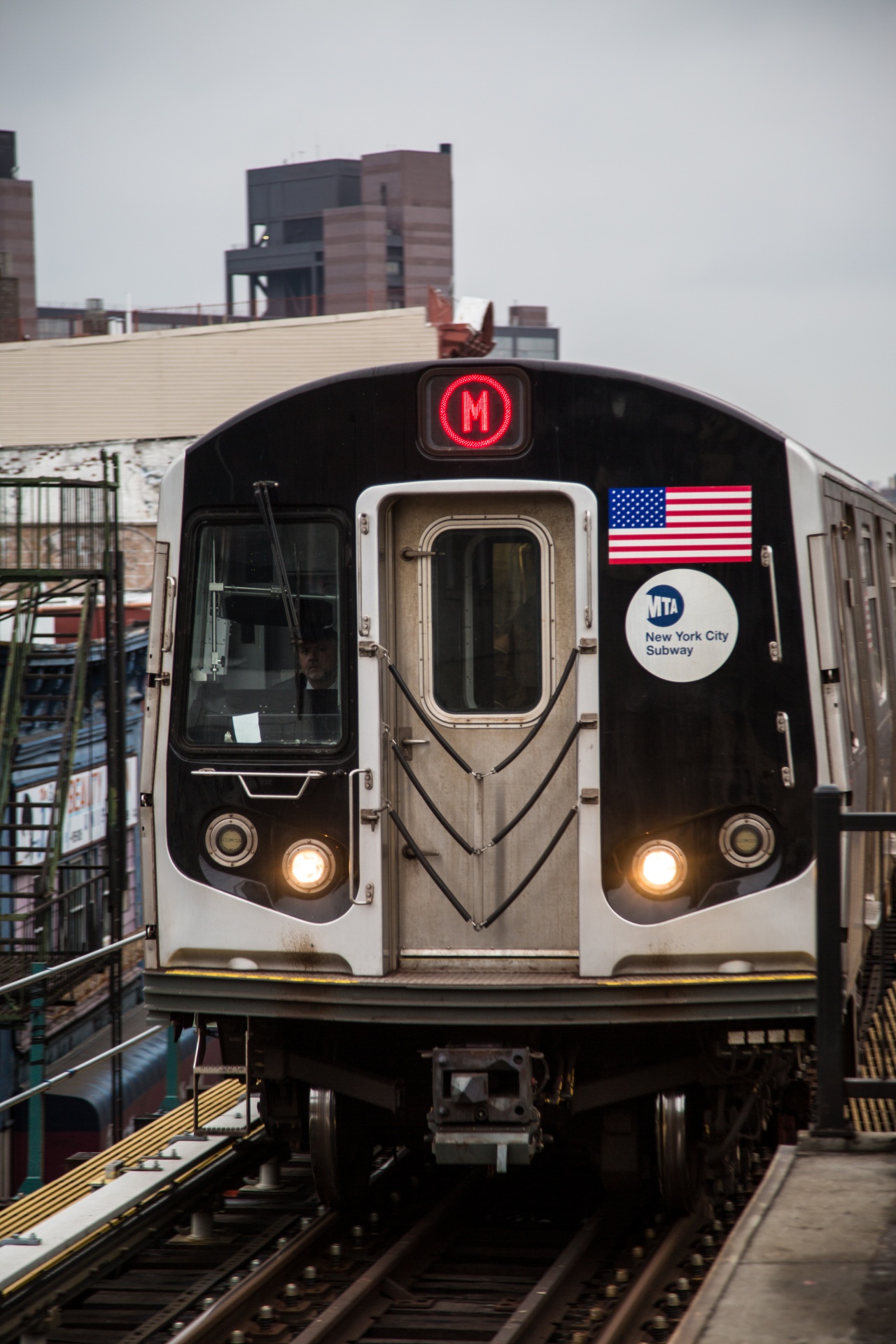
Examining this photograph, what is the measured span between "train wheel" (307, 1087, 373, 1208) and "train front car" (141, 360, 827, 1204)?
2 centimetres

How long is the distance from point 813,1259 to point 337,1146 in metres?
3.03

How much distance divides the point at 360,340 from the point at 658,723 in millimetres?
24671

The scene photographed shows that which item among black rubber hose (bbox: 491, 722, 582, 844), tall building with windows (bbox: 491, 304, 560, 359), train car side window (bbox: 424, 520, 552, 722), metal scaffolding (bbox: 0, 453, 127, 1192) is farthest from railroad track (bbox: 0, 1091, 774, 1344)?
tall building with windows (bbox: 491, 304, 560, 359)

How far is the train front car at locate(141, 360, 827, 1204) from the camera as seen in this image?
6078mm

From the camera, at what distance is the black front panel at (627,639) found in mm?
6098

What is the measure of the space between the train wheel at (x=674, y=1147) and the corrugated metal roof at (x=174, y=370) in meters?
23.3

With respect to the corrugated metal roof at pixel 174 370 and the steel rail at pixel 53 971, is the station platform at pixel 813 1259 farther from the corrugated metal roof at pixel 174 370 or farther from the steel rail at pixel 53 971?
the corrugated metal roof at pixel 174 370

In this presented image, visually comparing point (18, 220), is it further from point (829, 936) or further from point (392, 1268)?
point (829, 936)

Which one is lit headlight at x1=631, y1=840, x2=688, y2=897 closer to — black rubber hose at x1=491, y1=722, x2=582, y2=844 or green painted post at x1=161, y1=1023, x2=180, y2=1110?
black rubber hose at x1=491, y1=722, x2=582, y2=844

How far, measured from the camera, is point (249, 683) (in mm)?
6504

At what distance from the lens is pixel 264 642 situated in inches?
256

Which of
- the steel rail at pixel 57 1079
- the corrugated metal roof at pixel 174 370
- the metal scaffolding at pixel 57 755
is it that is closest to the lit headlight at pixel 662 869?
the steel rail at pixel 57 1079

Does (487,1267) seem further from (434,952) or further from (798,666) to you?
(798,666)

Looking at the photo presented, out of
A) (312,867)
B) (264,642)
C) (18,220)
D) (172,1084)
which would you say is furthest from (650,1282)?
(18,220)
